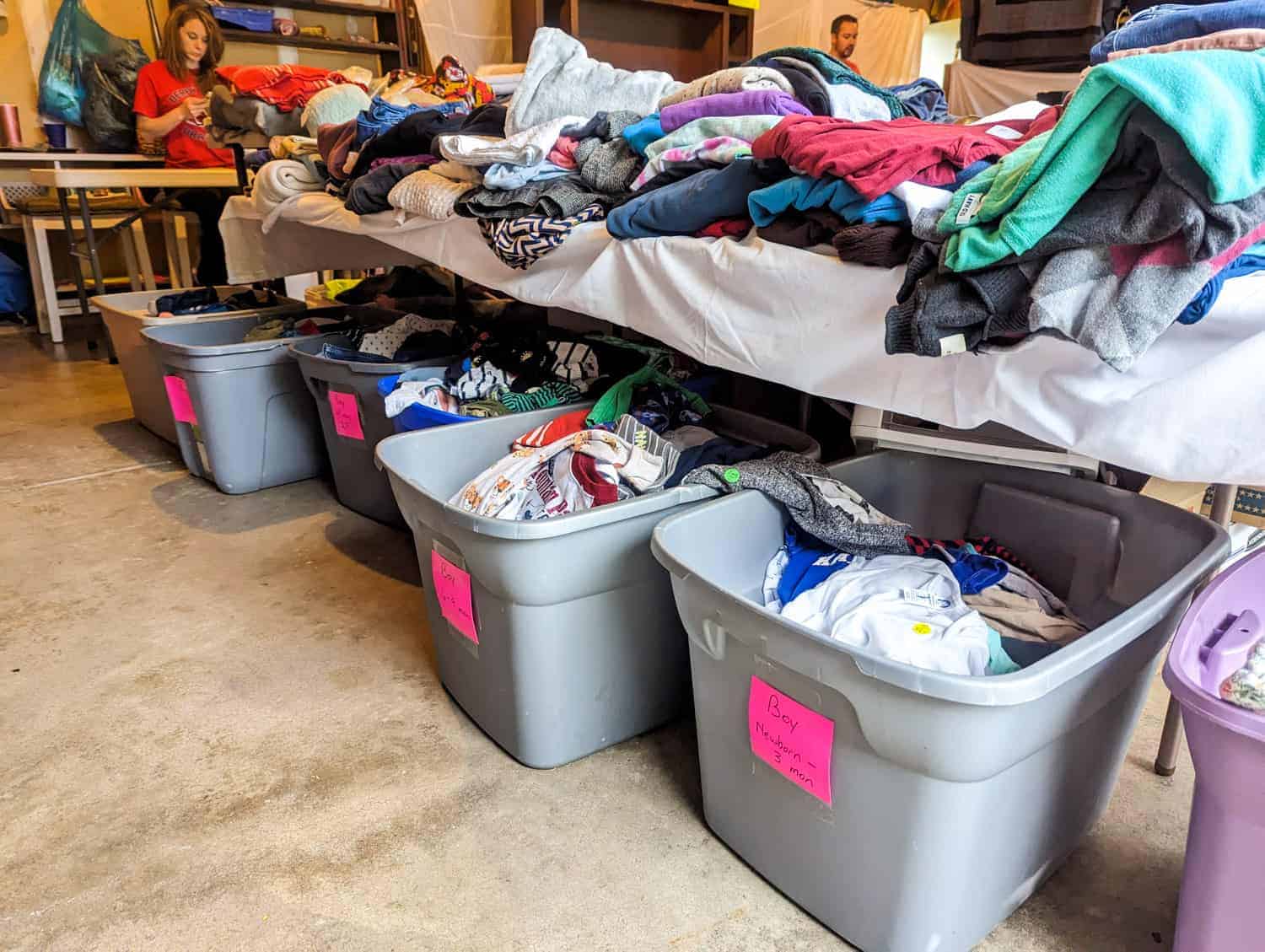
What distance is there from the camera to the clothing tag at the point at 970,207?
83 centimetres

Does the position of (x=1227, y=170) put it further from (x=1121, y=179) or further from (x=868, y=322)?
(x=868, y=322)

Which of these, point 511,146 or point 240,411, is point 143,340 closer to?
point 240,411

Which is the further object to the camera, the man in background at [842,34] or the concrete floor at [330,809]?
the man in background at [842,34]

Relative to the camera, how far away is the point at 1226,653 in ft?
2.68

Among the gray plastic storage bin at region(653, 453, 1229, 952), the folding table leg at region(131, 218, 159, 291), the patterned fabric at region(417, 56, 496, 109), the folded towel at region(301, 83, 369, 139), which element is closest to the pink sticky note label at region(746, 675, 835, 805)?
the gray plastic storage bin at region(653, 453, 1229, 952)

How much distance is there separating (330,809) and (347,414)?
3.55 feet

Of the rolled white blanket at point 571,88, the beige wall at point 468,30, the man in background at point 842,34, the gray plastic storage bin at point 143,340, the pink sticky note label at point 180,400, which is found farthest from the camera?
the man in background at point 842,34

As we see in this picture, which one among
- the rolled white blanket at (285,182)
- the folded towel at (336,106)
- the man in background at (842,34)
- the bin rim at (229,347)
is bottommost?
the bin rim at (229,347)

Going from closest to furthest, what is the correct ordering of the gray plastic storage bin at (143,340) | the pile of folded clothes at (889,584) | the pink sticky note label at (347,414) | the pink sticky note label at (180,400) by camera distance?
the pile of folded clothes at (889,584), the pink sticky note label at (347,414), the pink sticky note label at (180,400), the gray plastic storage bin at (143,340)

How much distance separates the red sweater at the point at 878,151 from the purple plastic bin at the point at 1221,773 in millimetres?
519

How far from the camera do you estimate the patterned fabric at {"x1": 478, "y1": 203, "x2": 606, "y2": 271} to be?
4.62ft

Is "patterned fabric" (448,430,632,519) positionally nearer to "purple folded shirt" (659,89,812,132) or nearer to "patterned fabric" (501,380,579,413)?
"patterned fabric" (501,380,579,413)

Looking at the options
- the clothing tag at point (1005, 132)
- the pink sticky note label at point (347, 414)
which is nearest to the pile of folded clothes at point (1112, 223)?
the clothing tag at point (1005, 132)

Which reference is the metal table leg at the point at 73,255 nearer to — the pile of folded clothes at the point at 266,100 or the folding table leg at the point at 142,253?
the folding table leg at the point at 142,253
